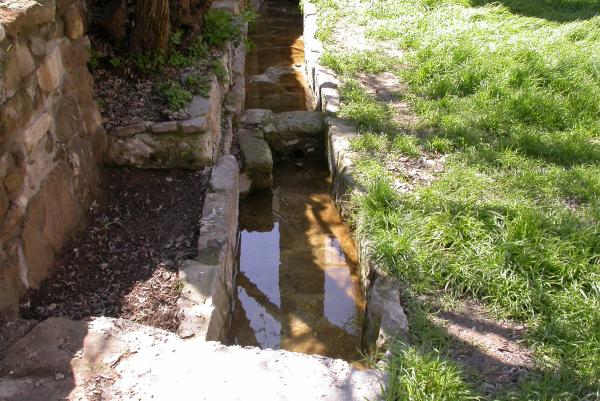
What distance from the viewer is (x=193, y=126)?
400 centimetres

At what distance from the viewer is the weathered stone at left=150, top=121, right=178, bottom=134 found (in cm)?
398

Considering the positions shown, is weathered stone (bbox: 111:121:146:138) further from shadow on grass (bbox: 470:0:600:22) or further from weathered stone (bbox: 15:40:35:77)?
shadow on grass (bbox: 470:0:600:22)

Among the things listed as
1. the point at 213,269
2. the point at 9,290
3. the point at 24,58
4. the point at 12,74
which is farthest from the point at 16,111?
the point at 213,269

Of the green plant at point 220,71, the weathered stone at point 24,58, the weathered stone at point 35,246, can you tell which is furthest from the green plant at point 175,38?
the weathered stone at point 35,246

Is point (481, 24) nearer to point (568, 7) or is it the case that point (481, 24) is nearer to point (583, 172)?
point (568, 7)

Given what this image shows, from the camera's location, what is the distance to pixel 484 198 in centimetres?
399

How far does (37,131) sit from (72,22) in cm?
84

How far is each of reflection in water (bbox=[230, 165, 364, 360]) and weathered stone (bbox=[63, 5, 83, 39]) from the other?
75.1 inches

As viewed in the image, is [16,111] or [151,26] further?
[151,26]

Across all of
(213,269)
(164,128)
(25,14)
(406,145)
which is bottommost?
(213,269)

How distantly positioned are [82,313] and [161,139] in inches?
58.9

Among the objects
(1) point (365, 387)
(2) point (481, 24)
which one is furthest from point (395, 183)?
(2) point (481, 24)

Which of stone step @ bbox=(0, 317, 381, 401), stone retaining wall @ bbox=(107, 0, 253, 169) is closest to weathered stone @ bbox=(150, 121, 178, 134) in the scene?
stone retaining wall @ bbox=(107, 0, 253, 169)

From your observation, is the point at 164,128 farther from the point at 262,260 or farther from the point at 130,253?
the point at 262,260
